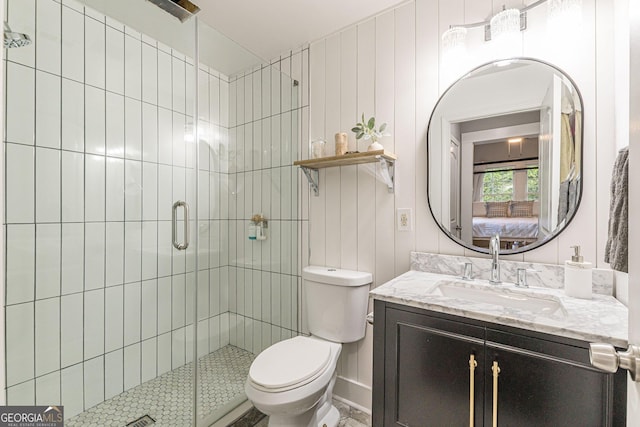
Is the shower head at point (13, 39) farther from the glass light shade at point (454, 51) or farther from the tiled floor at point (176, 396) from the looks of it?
the glass light shade at point (454, 51)

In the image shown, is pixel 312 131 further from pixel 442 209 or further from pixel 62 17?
pixel 62 17

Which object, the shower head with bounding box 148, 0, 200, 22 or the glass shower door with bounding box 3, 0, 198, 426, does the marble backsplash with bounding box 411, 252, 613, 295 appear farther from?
the shower head with bounding box 148, 0, 200, 22

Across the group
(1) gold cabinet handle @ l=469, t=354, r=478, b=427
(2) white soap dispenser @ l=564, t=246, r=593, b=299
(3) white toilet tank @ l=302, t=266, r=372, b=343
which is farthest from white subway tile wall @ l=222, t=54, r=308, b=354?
(2) white soap dispenser @ l=564, t=246, r=593, b=299

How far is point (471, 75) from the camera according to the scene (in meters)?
1.46

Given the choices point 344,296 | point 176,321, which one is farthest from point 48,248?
point 344,296

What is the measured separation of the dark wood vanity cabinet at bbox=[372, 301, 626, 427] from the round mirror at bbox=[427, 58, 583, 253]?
553 millimetres

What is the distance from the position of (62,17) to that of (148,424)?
2.02 metres

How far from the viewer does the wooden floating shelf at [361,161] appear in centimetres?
157

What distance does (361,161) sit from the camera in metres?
1.73

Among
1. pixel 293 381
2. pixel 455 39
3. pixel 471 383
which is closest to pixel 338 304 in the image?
pixel 293 381

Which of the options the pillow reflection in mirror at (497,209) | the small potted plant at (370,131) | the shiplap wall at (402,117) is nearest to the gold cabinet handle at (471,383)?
the shiplap wall at (402,117)

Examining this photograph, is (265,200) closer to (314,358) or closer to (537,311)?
(314,358)

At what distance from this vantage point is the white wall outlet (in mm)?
1632

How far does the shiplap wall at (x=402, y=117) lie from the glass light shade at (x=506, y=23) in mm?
73
